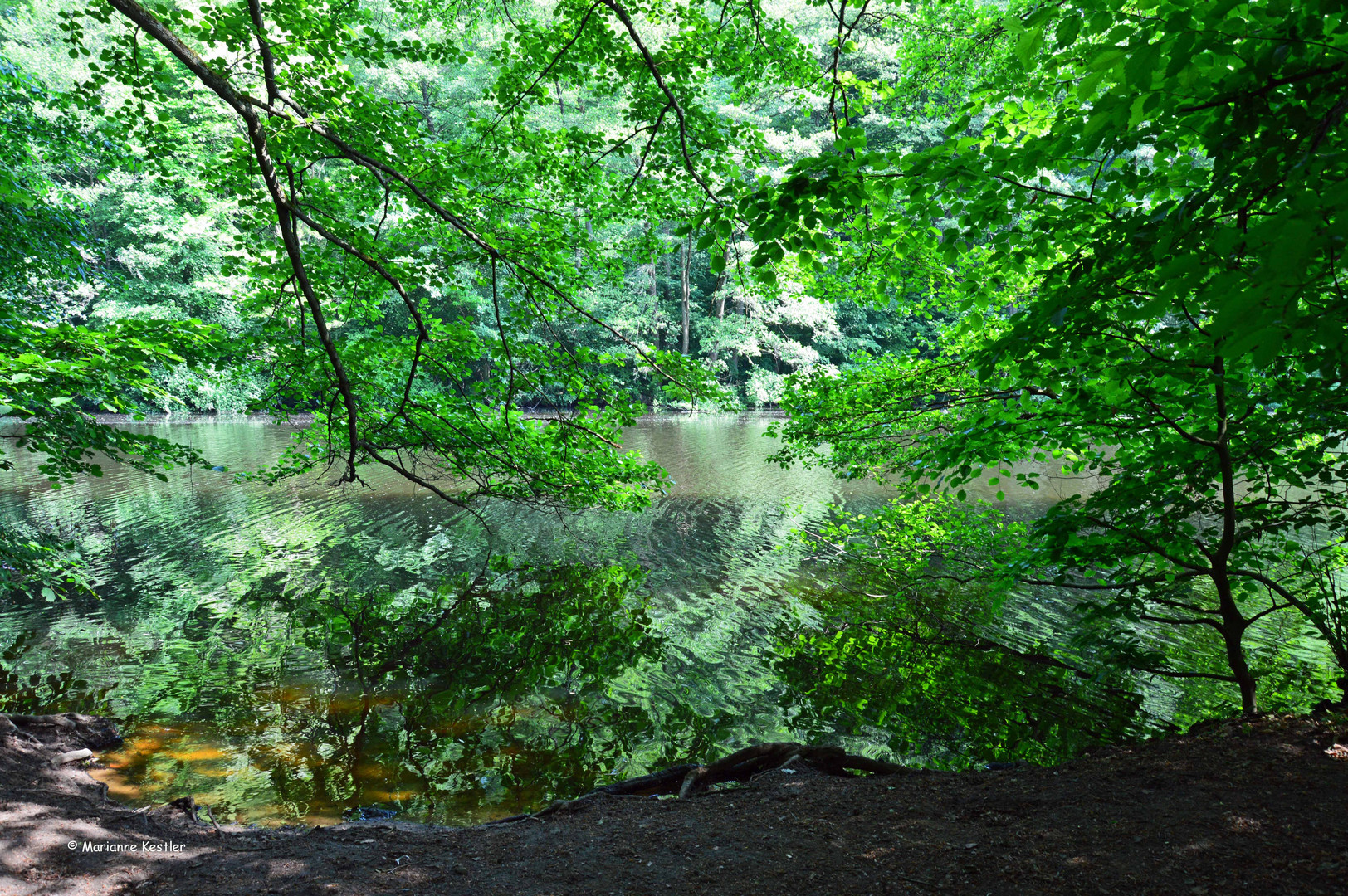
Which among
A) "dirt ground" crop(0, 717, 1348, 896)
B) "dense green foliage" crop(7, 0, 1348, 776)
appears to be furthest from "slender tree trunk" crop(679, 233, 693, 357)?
"dirt ground" crop(0, 717, 1348, 896)

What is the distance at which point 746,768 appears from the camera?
5027mm

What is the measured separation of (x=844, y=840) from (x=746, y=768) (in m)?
1.81

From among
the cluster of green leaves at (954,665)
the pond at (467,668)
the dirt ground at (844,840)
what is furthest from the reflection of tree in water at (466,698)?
the cluster of green leaves at (954,665)

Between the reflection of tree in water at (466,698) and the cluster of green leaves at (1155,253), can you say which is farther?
the reflection of tree in water at (466,698)

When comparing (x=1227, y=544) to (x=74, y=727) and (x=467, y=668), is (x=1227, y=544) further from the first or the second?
(x=74, y=727)

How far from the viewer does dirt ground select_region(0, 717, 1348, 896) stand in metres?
2.56

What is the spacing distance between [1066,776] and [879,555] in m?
6.98

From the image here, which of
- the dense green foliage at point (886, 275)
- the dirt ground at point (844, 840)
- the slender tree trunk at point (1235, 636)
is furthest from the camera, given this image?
the slender tree trunk at point (1235, 636)

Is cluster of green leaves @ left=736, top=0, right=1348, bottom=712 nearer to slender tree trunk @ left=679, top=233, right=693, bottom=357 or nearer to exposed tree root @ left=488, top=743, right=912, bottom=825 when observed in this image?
exposed tree root @ left=488, top=743, right=912, bottom=825

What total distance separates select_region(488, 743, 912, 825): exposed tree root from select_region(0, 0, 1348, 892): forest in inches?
15.9

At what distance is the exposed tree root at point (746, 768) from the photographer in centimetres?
482

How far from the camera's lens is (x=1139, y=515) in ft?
13.3

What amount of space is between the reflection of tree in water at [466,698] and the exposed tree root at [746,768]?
540 millimetres

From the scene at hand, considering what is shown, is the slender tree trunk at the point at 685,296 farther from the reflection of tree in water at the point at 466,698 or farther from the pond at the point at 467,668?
the reflection of tree in water at the point at 466,698
